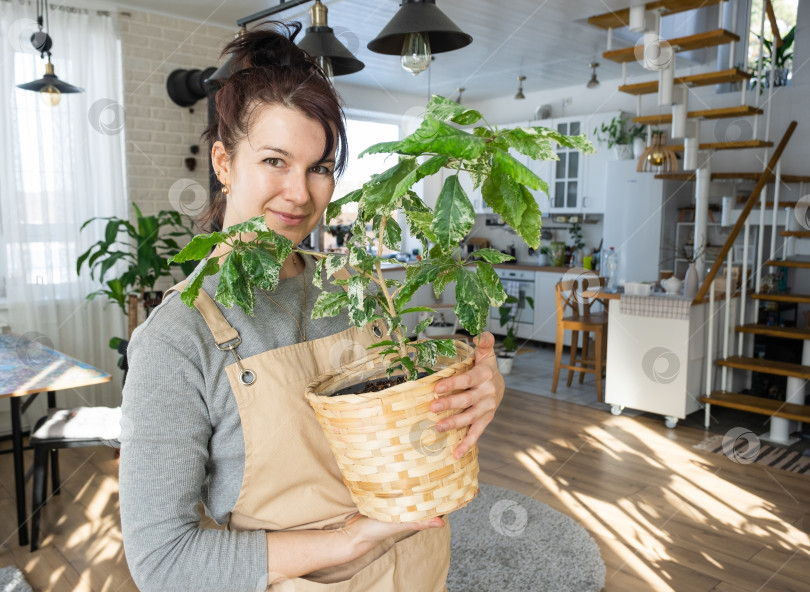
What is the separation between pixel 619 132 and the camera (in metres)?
6.80

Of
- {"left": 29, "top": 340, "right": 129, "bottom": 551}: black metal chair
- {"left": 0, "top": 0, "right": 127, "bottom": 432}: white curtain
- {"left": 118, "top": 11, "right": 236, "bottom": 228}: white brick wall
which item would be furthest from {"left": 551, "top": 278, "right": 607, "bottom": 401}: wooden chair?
{"left": 29, "top": 340, "right": 129, "bottom": 551}: black metal chair

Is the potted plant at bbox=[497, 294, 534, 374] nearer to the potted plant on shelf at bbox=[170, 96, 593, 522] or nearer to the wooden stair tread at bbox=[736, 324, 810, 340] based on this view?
the wooden stair tread at bbox=[736, 324, 810, 340]

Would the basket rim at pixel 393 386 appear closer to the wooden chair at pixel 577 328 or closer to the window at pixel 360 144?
the wooden chair at pixel 577 328

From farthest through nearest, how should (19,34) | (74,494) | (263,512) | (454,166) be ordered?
(19,34) < (74,494) < (263,512) < (454,166)

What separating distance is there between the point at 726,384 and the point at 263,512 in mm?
4626

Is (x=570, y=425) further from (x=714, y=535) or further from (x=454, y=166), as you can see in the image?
(x=454, y=166)

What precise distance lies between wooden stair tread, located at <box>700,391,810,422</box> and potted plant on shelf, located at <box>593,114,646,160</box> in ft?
9.45

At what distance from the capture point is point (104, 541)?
2939 millimetres

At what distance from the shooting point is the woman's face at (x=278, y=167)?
912mm

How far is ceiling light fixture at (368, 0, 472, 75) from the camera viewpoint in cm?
217

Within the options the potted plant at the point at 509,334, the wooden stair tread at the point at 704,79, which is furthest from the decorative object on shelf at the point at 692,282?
the wooden stair tread at the point at 704,79

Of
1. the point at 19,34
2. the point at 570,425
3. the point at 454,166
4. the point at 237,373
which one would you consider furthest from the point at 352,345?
the point at 19,34

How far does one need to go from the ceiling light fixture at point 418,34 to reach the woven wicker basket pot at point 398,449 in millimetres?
1630

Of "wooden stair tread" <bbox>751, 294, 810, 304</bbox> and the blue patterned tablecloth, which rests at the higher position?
"wooden stair tread" <bbox>751, 294, 810, 304</bbox>
